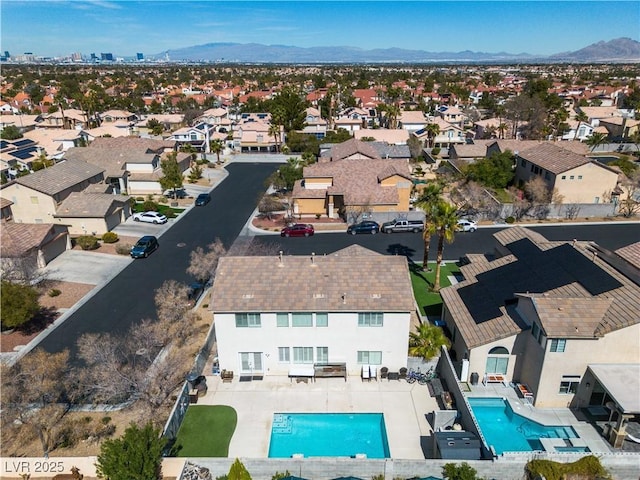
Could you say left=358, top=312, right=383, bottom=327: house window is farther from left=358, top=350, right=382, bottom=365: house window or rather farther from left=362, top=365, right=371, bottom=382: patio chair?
left=362, top=365, right=371, bottom=382: patio chair

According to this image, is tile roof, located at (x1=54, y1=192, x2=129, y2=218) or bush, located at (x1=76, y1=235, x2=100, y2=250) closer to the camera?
bush, located at (x1=76, y1=235, x2=100, y2=250)

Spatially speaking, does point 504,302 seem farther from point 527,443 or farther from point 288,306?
point 288,306

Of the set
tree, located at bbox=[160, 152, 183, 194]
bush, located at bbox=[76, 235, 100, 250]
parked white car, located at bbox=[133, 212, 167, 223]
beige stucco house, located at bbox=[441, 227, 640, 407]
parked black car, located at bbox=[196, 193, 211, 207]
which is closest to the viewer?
beige stucco house, located at bbox=[441, 227, 640, 407]

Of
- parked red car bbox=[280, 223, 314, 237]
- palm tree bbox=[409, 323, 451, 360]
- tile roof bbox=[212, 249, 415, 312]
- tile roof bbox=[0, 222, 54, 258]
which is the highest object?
tile roof bbox=[212, 249, 415, 312]

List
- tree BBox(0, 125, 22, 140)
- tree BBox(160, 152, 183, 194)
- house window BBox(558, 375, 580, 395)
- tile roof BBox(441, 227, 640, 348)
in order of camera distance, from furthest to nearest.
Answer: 1. tree BBox(0, 125, 22, 140)
2. tree BBox(160, 152, 183, 194)
3. house window BBox(558, 375, 580, 395)
4. tile roof BBox(441, 227, 640, 348)

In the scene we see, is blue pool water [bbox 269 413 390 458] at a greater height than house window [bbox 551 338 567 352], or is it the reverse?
house window [bbox 551 338 567 352]

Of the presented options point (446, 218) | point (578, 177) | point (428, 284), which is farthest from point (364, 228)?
point (578, 177)

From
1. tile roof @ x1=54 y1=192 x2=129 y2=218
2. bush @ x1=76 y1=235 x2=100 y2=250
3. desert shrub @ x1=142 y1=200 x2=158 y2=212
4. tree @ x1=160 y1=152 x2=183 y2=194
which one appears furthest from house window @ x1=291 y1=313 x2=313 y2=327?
tree @ x1=160 y1=152 x2=183 y2=194
